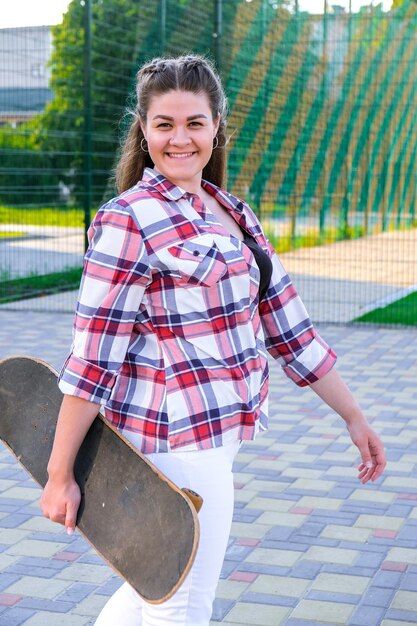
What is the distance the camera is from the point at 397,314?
10.9 meters

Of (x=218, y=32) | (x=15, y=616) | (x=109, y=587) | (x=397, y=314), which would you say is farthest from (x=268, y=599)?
(x=218, y=32)

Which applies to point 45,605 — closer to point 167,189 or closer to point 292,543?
point 292,543

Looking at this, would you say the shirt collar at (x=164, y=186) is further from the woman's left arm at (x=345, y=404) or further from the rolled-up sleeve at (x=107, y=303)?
the woman's left arm at (x=345, y=404)

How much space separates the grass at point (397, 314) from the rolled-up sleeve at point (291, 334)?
7650 millimetres

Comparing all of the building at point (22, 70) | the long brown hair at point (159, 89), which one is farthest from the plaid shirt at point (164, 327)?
the building at point (22, 70)

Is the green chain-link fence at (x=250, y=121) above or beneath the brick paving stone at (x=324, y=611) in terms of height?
above

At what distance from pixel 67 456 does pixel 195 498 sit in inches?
11.4

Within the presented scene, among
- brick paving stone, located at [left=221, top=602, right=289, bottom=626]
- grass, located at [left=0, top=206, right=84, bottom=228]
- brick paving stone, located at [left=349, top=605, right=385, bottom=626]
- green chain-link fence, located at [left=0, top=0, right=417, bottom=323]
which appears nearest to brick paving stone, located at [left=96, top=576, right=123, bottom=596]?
brick paving stone, located at [left=221, top=602, right=289, bottom=626]

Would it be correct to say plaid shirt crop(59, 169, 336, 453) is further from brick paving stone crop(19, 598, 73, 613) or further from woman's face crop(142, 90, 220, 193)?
brick paving stone crop(19, 598, 73, 613)

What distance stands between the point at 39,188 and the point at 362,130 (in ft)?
12.0

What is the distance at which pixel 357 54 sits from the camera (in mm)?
11109

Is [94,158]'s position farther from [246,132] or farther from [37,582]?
[37,582]

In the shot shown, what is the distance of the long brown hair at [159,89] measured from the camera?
2404 mm

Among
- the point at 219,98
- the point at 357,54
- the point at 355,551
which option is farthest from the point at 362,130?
the point at 219,98
